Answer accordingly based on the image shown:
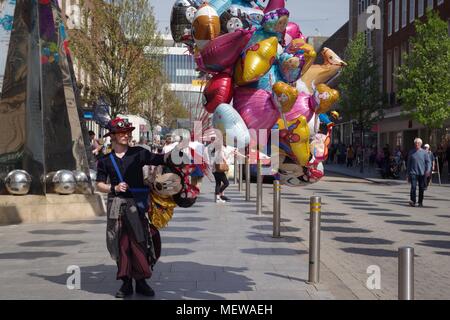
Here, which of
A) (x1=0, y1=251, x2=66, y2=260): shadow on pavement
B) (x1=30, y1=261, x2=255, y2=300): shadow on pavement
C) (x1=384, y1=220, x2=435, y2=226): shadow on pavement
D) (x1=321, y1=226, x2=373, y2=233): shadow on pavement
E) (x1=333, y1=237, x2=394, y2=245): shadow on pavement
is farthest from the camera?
(x1=384, y1=220, x2=435, y2=226): shadow on pavement

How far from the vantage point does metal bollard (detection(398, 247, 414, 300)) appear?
15.4 feet

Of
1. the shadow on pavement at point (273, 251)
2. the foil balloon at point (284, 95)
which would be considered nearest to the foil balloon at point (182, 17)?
the foil balloon at point (284, 95)

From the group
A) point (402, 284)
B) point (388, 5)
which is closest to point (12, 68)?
point (402, 284)

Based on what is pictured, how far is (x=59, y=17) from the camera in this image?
14047 millimetres

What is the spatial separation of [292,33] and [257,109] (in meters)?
1.01

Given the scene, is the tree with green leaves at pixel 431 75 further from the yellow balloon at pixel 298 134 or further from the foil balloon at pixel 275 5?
the foil balloon at pixel 275 5

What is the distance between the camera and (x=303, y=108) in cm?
518

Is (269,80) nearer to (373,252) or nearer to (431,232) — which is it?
(373,252)

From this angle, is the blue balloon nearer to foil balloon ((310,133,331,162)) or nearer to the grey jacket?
foil balloon ((310,133,331,162))

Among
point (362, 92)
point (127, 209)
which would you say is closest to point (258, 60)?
point (127, 209)

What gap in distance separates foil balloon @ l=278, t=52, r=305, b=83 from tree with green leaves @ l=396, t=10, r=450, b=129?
27.1m

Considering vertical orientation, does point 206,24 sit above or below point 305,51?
above

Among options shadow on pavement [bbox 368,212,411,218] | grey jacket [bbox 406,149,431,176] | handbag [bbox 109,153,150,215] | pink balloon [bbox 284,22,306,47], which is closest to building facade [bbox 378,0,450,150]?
grey jacket [bbox 406,149,431,176]
